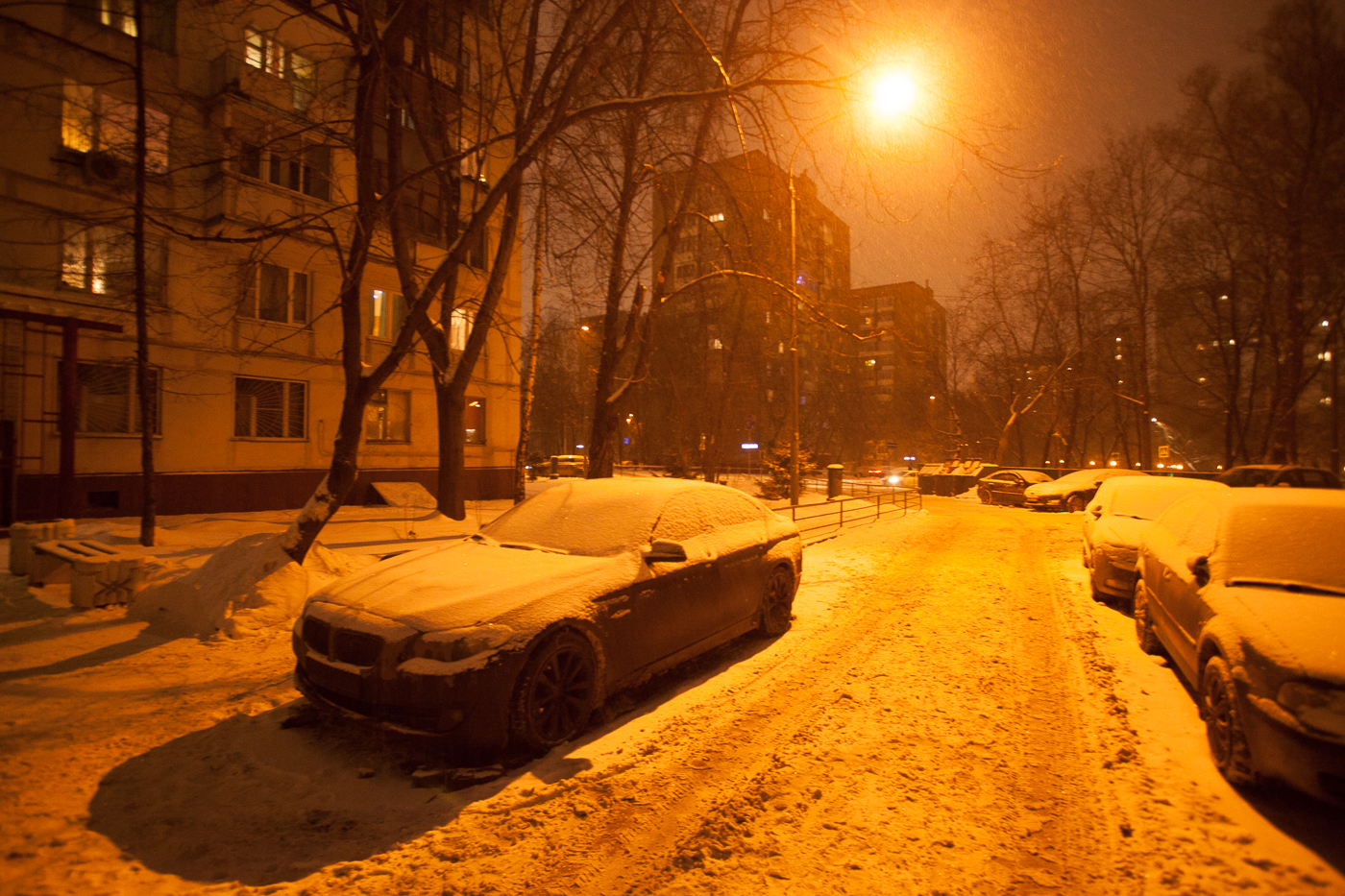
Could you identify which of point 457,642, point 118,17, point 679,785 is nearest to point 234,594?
point 457,642

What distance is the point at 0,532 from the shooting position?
11516mm

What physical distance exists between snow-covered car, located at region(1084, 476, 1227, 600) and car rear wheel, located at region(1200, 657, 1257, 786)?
3368 mm

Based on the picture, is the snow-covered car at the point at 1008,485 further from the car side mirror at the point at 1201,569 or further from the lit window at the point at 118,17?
the lit window at the point at 118,17

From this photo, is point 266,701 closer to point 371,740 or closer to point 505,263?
point 371,740

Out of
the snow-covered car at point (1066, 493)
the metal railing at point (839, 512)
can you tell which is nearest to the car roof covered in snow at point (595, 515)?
the metal railing at point (839, 512)

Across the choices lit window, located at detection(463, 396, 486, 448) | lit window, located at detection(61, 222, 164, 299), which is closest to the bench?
lit window, located at detection(61, 222, 164, 299)

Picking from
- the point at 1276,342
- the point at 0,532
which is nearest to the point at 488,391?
the point at 0,532

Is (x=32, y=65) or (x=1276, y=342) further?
(x=1276, y=342)

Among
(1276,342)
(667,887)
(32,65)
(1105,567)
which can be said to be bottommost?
(667,887)

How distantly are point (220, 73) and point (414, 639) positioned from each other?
17621mm

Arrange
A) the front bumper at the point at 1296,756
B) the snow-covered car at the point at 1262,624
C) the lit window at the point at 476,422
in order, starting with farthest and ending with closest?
the lit window at the point at 476,422 → the snow-covered car at the point at 1262,624 → the front bumper at the point at 1296,756

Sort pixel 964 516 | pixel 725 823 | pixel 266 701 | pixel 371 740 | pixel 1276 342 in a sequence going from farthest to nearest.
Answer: pixel 1276 342 < pixel 964 516 < pixel 266 701 < pixel 371 740 < pixel 725 823

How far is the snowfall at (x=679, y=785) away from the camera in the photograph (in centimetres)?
293

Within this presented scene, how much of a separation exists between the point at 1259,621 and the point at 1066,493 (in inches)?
901
